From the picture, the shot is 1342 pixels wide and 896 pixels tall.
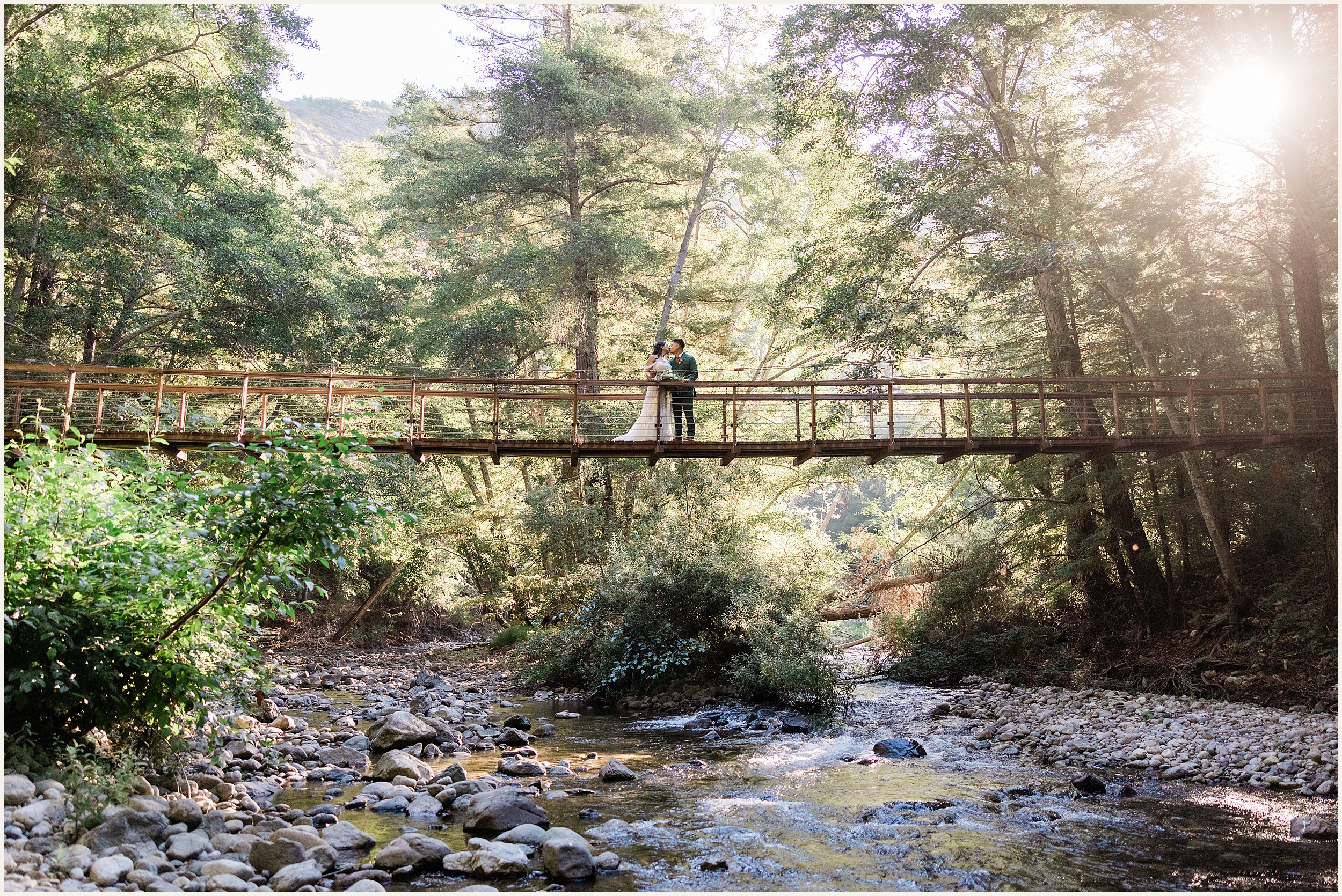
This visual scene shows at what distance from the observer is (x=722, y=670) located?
11109 mm

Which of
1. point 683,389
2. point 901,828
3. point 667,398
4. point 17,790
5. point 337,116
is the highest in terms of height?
point 337,116

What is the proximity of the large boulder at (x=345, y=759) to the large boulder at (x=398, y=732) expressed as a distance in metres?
0.50

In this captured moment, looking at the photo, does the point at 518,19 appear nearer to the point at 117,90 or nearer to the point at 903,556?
the point at 117,90

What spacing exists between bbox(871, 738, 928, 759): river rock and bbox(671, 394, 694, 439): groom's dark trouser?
4123 mm

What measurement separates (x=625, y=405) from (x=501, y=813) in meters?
11.3

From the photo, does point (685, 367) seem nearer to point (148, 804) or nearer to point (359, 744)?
point (359, 744)

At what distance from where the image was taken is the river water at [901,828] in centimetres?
462

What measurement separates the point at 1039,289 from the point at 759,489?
288 inches

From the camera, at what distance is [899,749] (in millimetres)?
7941

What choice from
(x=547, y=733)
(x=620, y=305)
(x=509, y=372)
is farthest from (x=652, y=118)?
(x=547, y=733)

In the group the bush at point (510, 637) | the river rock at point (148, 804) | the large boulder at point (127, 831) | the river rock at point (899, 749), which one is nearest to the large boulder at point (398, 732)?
the river rock at point (148, 804)

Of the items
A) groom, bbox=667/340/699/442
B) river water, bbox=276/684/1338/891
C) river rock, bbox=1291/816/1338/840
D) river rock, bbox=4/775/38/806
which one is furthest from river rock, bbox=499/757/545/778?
river rock, bbox=1291/816/1338/840

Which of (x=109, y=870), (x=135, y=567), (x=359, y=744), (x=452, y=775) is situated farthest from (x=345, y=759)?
(x=109, y=870)

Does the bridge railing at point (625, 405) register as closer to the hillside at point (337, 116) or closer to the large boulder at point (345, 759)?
the large boulder at point (345, 759)
